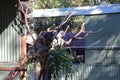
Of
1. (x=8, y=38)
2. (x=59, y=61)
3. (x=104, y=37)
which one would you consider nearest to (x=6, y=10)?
(x=8, y=38)

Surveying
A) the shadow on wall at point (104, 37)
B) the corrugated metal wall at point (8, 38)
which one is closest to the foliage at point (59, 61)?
the corrugated metal wall at point (8, 38)

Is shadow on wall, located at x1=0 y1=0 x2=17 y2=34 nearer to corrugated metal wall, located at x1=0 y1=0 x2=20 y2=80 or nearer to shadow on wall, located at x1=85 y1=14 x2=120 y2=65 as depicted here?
corrugated metal wall, located at x1=0 y1=0 x2=20 y2=80

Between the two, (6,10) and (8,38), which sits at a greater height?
(6,10)

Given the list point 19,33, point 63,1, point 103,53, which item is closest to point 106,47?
point 103,53

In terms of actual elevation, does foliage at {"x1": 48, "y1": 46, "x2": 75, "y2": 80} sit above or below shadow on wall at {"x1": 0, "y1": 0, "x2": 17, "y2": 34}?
below

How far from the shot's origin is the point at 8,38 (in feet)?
27.8

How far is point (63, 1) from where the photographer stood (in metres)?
28.5

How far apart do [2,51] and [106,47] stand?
5595 mm

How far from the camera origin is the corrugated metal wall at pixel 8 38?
830cm

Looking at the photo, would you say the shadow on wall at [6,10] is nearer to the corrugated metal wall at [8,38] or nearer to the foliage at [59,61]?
the corrugated metal wall at [8,38]

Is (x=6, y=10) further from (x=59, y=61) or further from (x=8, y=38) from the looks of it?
(x=59, y=61)

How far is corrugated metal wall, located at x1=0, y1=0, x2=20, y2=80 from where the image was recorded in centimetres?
830

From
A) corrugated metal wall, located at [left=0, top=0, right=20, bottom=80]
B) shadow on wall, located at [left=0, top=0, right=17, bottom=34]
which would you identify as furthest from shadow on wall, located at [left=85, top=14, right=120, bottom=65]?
shadow on wall, located at [left=0, top=0, right=17, bottom=34]

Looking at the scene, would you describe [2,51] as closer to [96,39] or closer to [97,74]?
[97,74]
